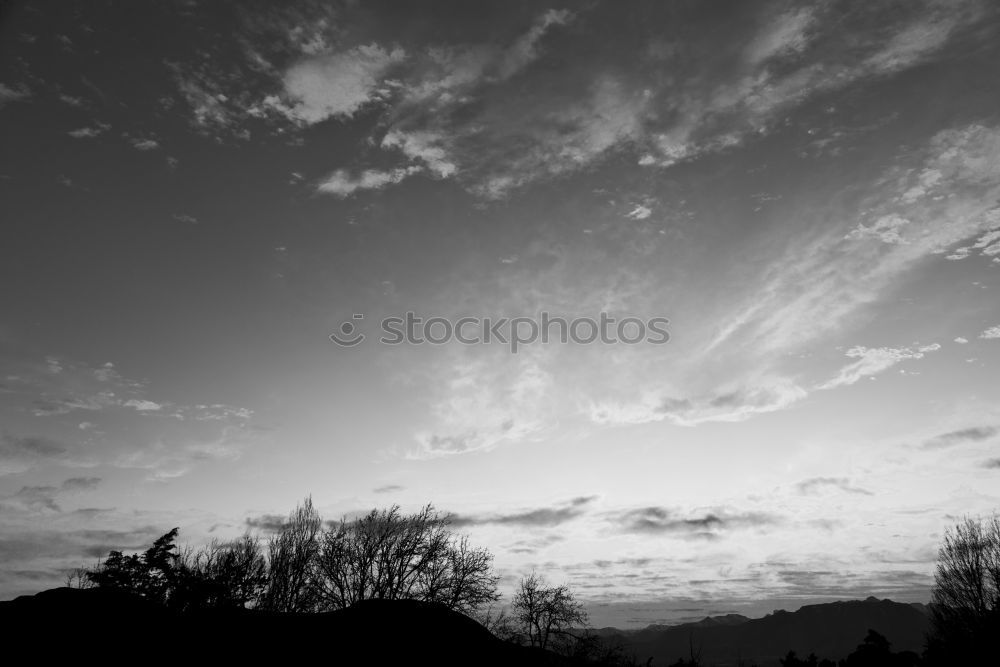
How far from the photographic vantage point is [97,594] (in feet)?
53.9

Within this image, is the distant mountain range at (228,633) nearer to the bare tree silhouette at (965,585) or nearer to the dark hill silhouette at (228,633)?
the dark hill silhouette at (228,633)

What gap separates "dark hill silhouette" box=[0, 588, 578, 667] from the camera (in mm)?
14430

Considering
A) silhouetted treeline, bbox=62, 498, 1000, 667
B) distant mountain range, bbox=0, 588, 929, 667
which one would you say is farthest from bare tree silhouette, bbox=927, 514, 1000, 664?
distant mountain range, bbox=0, 588, 929, 667

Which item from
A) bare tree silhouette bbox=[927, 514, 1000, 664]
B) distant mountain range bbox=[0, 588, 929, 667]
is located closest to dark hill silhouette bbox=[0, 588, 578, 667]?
distant mountain range bbox=[0, 588, 929, 667]

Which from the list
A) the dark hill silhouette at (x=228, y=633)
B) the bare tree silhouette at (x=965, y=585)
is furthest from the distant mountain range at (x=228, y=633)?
the bare tree silhouette at (x=965, y=585)

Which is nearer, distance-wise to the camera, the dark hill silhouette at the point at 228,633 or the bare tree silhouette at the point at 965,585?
the dark hill silhouette at the point at 228,633

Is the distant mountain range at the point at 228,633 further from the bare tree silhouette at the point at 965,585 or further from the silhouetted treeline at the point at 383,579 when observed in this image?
the bare tree silhouette at the point at 965,585

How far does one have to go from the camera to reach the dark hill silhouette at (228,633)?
1443 cm

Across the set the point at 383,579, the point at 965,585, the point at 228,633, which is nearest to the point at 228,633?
the point at 228,633

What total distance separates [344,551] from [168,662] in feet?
104

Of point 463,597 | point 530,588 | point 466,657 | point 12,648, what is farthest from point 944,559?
point 12,648

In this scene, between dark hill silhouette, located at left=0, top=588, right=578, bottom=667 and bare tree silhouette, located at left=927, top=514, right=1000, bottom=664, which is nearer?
dark hill silhouette, located at left=0, top=588, right=578, bottom=667

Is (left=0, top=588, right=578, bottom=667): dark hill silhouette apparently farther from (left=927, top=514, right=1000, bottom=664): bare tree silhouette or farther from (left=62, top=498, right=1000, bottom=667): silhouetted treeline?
(left=927, top=514, right=1000, bottom=664): bare tree silhouette

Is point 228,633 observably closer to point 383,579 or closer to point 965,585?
point 383,579
